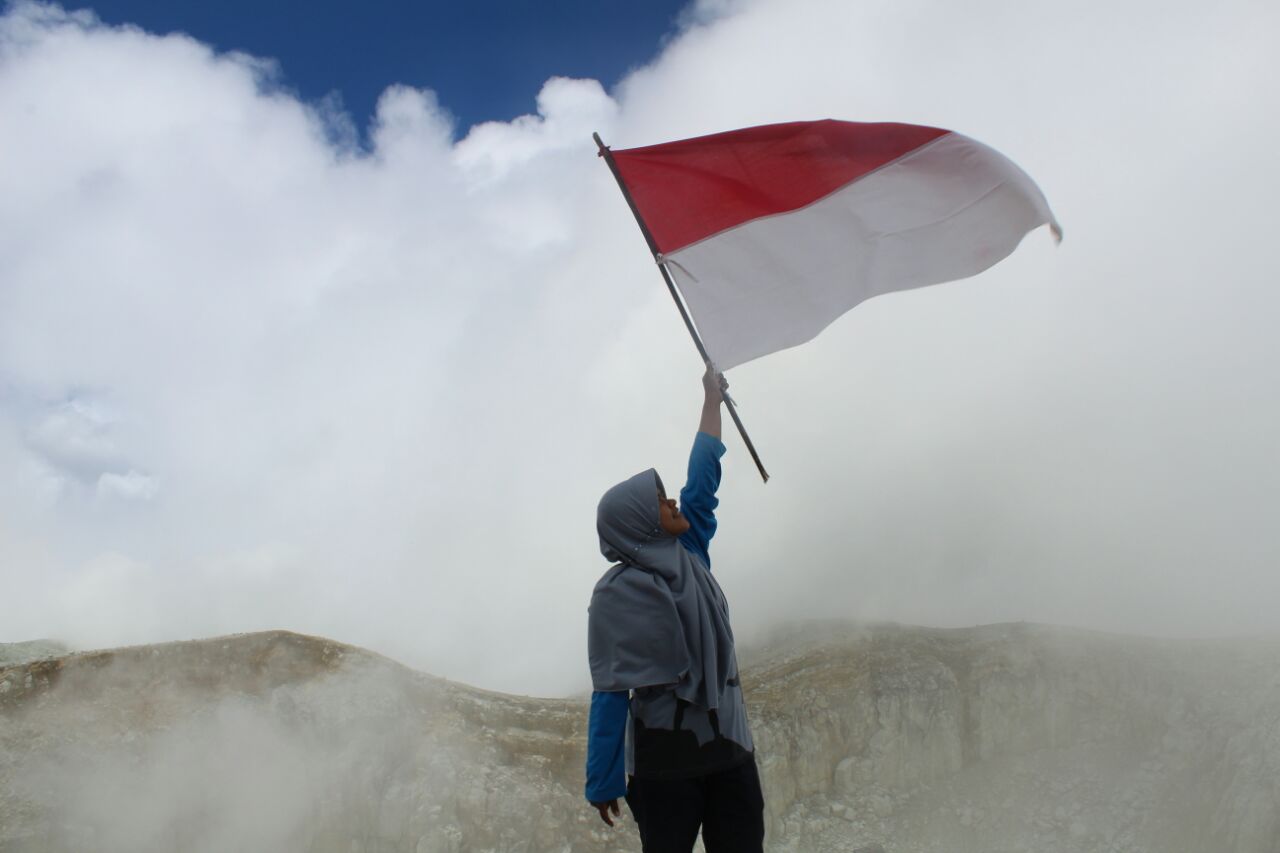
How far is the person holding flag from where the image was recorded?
358 centimetres

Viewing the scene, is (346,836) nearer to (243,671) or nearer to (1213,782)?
(243,671)

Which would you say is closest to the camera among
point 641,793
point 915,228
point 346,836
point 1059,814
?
point 641,793

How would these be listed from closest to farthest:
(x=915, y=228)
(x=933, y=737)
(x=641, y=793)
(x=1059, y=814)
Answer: (x=641, y=793) → (x=915, y=228) → (x=1059, y=814) → (x=933, y=737)

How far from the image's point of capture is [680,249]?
20.8ft

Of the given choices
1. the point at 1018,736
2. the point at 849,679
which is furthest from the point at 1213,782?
the point at 849,679

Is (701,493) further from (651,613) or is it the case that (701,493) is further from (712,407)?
(651,613)

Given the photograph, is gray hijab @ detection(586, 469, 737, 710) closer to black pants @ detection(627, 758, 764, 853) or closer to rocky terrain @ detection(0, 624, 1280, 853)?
black pants @ detection(627, 758, 764, 853)

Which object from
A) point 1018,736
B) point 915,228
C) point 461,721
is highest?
point 915,228

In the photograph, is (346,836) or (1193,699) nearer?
(346,836)

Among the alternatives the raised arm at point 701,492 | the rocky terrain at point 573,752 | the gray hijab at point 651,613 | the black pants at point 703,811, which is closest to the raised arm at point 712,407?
the raised arm at point 701,492

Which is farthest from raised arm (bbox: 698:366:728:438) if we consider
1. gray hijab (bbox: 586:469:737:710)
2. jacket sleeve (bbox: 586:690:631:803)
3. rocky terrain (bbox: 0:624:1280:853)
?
rocky terrain (bbox: 0:624:1280:853)

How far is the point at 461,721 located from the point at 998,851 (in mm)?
8529

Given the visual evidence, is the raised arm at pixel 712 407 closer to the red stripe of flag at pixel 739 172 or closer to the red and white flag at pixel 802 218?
the red and white flag at pixel 802 218

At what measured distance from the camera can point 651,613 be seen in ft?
11.9
